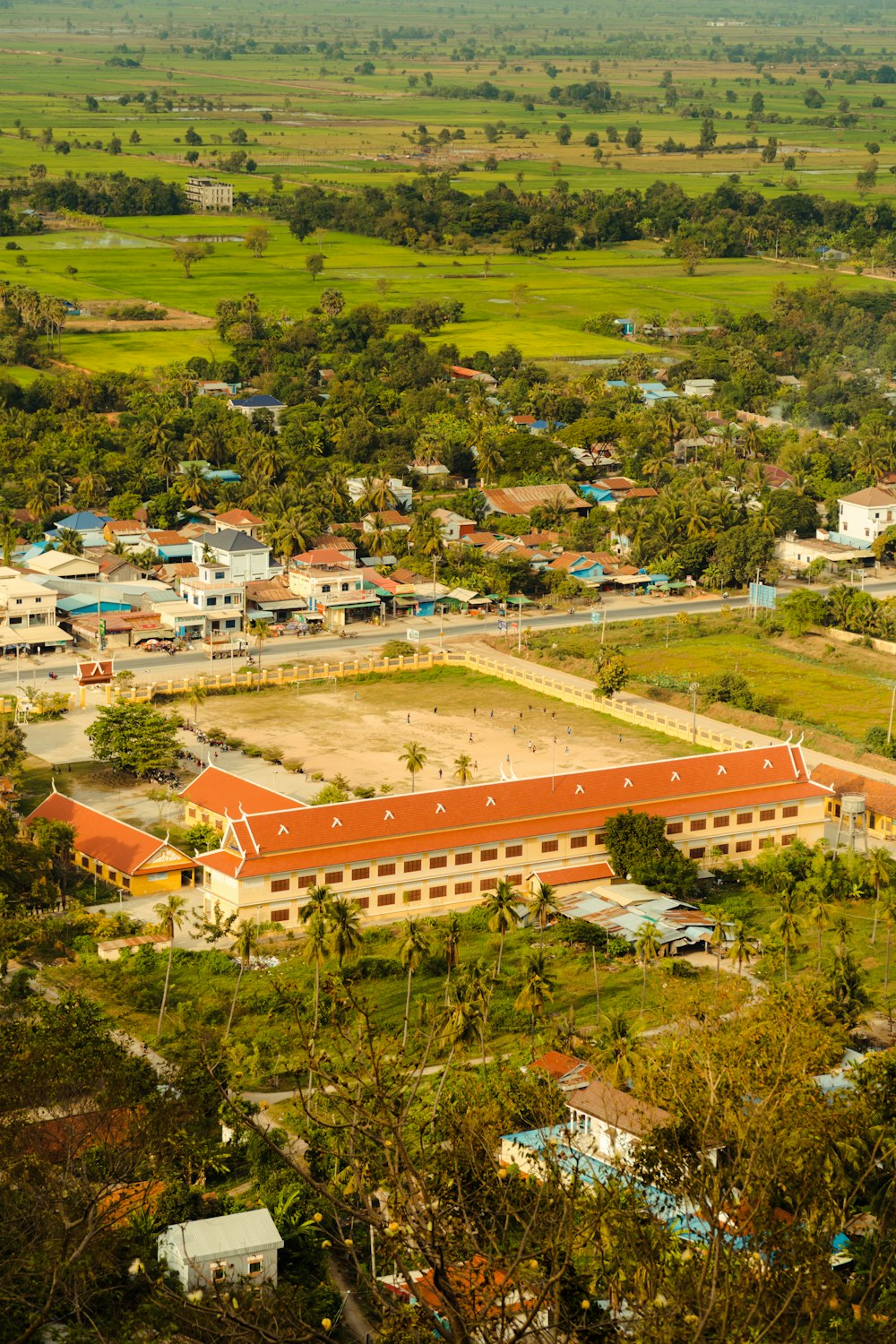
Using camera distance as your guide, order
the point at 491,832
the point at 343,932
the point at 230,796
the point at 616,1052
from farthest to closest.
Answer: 1. the point at 230,796
2. the point at 491,832
3. the point at 343,932
4. the point at 616,1052

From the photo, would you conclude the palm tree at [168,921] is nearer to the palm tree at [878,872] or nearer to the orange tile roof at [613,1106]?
the orange tile roof at [613,1106]

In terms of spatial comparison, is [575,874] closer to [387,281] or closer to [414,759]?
[414,759]

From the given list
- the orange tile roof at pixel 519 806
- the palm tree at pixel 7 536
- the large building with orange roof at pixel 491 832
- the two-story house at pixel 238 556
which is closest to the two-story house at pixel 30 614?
the palm tree at pixel 7 536

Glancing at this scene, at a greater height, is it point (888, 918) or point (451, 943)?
point (888, 918)

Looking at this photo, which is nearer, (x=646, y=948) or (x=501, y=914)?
(x=646, y=948)

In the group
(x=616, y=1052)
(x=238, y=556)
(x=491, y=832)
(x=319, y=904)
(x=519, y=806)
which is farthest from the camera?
(x=238, y=556)

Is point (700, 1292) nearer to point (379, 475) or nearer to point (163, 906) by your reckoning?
point (163, 906)

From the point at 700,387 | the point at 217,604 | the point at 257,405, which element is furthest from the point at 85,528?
the point at 700,387

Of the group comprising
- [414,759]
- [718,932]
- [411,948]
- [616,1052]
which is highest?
[616,1052]

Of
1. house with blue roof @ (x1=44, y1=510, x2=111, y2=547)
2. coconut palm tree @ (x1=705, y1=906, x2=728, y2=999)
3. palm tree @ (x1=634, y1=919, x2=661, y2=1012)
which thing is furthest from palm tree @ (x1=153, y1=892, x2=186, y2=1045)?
house with blue roof @ (x1=44, y1=510, x2=111, y2=547)
